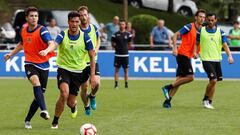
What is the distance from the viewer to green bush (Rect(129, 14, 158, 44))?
32903mm

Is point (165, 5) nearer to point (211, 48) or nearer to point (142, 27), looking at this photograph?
point (142, 27)

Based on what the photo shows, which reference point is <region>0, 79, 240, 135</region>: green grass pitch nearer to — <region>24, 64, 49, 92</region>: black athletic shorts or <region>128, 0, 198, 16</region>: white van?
<region>24, 64, 49, 92</region>: black athletic shorts

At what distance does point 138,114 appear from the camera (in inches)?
607

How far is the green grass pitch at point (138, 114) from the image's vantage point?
12.8 m

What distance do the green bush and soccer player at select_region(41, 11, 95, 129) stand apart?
19.4 metres

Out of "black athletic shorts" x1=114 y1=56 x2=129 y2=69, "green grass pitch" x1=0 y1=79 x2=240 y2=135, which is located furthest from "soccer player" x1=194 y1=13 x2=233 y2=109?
"black athletic shorts" x1=114 y1=56 x2=129 y2=69

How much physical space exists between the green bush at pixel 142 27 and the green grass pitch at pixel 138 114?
9.63m

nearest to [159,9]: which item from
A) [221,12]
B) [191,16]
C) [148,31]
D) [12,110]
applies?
[191,16]

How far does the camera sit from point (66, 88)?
12859 mm

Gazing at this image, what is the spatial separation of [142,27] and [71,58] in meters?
20.1

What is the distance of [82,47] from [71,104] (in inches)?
44.8

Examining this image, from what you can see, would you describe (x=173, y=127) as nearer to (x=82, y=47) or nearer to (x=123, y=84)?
(x=82, y=47)

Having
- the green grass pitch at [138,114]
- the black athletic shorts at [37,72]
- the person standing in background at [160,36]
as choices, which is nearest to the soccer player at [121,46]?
the green grass pitch at [138,114]

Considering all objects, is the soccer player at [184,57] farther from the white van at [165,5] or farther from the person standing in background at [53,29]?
the white van at [165,5]
